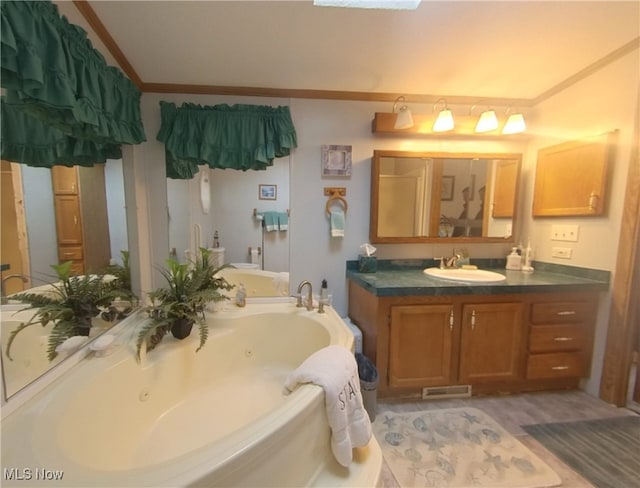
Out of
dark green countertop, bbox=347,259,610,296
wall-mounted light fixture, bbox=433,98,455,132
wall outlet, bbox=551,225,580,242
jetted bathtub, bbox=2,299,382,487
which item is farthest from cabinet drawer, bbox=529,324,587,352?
wall-mounted light fixture, bbox=433,98,455,132

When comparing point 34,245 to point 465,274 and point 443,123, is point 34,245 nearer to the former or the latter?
point 443,123

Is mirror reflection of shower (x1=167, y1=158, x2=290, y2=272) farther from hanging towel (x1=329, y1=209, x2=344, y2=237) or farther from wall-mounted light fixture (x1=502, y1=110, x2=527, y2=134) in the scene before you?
wall-mounted light fixture (x1=502, y1=110, x2=527, y2=134)

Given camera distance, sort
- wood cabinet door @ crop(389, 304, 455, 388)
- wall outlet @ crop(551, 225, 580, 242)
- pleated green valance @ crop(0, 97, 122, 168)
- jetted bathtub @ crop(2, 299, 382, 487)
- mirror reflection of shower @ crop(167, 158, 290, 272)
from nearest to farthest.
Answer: jetted bathtub @ crop(2, 299, 382, 487) → pleated green valance @ crop(0, 97, 122, 168) → wood cabinet door @ crop(389, 304, 455, 388) → wall outlet @ crop(551, 225, 580, 242) → mirror reflection of shower @ crop(167, 158, 290, 272)

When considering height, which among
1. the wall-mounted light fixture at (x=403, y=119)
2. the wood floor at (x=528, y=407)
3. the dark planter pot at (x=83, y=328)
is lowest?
the wood floor at (x=528, y=407)

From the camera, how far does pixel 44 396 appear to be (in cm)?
98

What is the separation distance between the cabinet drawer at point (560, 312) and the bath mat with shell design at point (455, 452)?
0.78 meters

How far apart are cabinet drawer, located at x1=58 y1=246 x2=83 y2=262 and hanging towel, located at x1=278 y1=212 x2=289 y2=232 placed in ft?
3.98

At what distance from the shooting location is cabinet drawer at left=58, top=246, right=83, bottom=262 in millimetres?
1233

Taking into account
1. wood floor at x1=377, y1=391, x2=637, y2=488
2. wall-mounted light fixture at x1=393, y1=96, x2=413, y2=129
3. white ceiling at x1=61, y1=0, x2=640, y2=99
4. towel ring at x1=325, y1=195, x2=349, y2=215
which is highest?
white ceiling at x1=61, y1=0, x2=640, y2=99

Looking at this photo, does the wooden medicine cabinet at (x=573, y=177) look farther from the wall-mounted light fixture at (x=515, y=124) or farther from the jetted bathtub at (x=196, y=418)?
the jetted bathtub at (x=196, y=418)

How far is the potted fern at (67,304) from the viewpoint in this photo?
3.69 ft

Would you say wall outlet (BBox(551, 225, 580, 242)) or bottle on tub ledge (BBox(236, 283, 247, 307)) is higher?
wall outlet (BBox(551, 225, 580, 242))

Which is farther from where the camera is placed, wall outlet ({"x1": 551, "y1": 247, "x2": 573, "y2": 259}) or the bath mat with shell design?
wall outlet ({"x1": 551, "y1": 247, "x2": 573, "y2": 259})

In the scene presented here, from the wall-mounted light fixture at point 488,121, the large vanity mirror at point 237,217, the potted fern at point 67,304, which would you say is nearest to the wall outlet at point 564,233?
the wall-mounted light fixture at point 488,121
